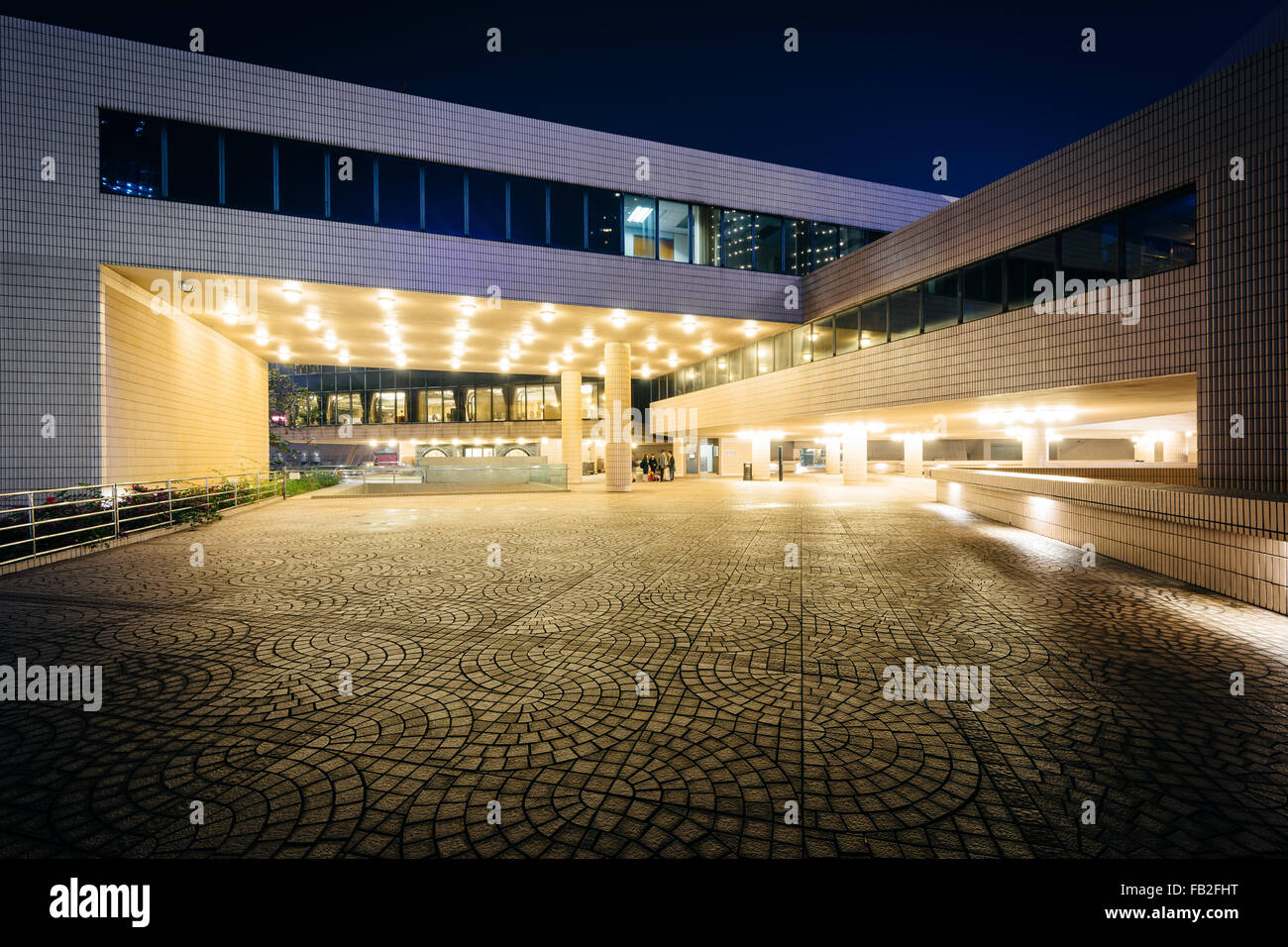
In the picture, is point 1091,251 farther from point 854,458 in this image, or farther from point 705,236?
point 854,458

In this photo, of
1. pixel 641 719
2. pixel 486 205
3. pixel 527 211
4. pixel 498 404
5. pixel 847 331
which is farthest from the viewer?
pixel 498 404

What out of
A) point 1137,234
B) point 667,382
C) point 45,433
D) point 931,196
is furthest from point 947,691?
point 667,382

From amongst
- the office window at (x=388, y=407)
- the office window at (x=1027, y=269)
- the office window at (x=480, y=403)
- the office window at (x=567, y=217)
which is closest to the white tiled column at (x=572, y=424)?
the office window at (x=567, y=217)

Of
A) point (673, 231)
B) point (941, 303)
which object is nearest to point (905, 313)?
point (941, 303)

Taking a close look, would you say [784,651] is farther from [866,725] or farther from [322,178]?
[322,178]

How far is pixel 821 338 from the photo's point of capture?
2205 cm

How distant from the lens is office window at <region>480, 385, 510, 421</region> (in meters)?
52.5

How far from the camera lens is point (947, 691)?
393 centimetres

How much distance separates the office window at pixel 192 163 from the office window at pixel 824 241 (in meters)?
19.3

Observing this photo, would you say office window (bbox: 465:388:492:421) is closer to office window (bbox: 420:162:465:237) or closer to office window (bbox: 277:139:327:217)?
office window (bbox: 420:162:465:237)

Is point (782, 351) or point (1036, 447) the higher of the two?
point (782, 351)

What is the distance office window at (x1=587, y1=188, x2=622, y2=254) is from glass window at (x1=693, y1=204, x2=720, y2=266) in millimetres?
2876

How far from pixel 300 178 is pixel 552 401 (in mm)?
35458

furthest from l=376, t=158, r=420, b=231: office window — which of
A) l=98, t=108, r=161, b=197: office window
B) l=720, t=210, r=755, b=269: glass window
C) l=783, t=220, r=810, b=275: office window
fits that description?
l=783, t=220, r=810, b=275: office window
